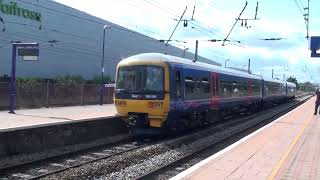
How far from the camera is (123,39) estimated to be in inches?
2867

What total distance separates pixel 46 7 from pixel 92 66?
1261cm

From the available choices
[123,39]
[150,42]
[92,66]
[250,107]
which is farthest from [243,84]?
[150,42]

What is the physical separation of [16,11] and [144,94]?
3325cm

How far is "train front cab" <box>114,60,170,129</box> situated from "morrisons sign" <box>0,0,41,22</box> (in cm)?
3075

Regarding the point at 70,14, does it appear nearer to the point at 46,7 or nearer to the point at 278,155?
the point at 46,7

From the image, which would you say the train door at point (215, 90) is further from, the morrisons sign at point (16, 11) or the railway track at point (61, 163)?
the morrisons sign at point (16, 11)

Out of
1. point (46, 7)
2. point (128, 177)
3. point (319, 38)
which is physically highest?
point (46, 7)

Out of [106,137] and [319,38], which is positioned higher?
[319,38]

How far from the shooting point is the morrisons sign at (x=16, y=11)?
4682cm

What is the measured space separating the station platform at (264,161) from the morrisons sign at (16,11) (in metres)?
33.7

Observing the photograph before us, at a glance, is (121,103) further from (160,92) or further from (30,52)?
(30,52)

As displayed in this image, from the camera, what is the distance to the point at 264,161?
500 inches

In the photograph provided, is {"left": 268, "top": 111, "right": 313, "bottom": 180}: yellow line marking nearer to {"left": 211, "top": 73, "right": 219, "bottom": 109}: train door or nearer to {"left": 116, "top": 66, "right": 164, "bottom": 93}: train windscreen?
{"left": 116, "top": 66, "right": 164, "bottom": 93}: train windscreen

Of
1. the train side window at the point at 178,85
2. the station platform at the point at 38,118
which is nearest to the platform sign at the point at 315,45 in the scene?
the station platform at the point at 38,118
